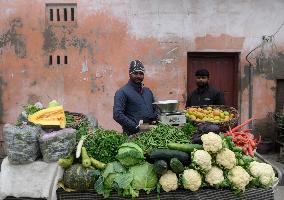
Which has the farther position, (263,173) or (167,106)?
(167,106)

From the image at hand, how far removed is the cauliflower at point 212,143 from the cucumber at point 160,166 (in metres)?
0.41

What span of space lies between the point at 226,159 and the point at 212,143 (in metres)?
0.20

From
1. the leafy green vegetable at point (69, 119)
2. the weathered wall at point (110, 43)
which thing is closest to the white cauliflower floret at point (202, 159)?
the leafy green vegetable at point (69, 119)

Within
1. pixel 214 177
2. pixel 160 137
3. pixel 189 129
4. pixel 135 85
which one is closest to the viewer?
pixel 214 177

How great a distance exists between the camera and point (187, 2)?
9906 millimetres

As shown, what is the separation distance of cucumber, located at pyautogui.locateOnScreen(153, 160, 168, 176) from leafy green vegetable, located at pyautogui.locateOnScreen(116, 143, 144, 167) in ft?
0.57

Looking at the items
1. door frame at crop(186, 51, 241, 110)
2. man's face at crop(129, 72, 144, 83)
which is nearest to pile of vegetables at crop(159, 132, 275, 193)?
man's face at crop(129, 72, 144, 83)

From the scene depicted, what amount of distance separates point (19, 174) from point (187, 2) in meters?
6.85

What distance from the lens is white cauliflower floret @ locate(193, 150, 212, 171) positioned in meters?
3.87

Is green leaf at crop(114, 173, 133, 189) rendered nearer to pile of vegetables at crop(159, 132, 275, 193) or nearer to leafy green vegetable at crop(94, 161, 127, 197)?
leafy green vegetable at crop(94, 161, 127, 197)

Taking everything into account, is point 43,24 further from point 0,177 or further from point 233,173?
point 233,173

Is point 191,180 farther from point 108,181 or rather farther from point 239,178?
point 108,181

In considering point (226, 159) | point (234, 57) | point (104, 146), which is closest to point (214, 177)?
point (226, 159)

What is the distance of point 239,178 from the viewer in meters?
3.93
